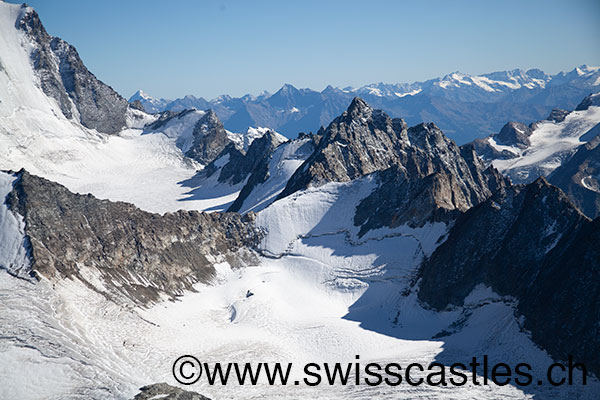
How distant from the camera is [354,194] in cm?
10250

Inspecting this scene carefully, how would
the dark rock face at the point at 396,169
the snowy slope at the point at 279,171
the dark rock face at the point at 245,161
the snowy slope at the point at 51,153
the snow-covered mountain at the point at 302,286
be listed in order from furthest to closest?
the dark rock face at the point at 245,161 → the snowy slope at the point at 51,153 → the snowy slope at the point at 279,171 → the dark rock face at the point at 396,169 → the snow-covered mountain at the point at 302,286

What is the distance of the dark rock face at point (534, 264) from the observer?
182 ft

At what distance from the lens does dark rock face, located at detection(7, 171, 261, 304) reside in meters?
70.1

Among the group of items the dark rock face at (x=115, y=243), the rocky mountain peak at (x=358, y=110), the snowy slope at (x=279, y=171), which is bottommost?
the dark rock face at (x=115, y=243)

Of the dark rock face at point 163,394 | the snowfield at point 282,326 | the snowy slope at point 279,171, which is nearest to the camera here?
the dark rock face at point 163,394

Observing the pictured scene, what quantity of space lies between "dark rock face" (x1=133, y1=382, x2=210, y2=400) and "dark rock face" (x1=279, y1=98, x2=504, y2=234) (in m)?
50.7

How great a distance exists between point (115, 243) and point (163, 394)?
34.3m

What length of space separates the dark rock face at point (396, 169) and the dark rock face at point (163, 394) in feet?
166

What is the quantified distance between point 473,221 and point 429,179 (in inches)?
677

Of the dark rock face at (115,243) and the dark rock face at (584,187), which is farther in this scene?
the dark rock face at (584,187)

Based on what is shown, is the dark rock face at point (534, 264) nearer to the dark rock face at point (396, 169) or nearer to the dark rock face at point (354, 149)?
the dark rock face at point (396, 169)

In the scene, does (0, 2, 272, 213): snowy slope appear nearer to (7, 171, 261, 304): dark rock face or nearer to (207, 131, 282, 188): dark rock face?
(207, 131, 282, 188): dark rock face

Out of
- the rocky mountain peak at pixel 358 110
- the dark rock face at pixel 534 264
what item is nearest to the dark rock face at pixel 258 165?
the rocky mountain peak at pixel 358 110

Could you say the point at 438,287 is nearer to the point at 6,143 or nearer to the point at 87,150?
the point at 6,143
